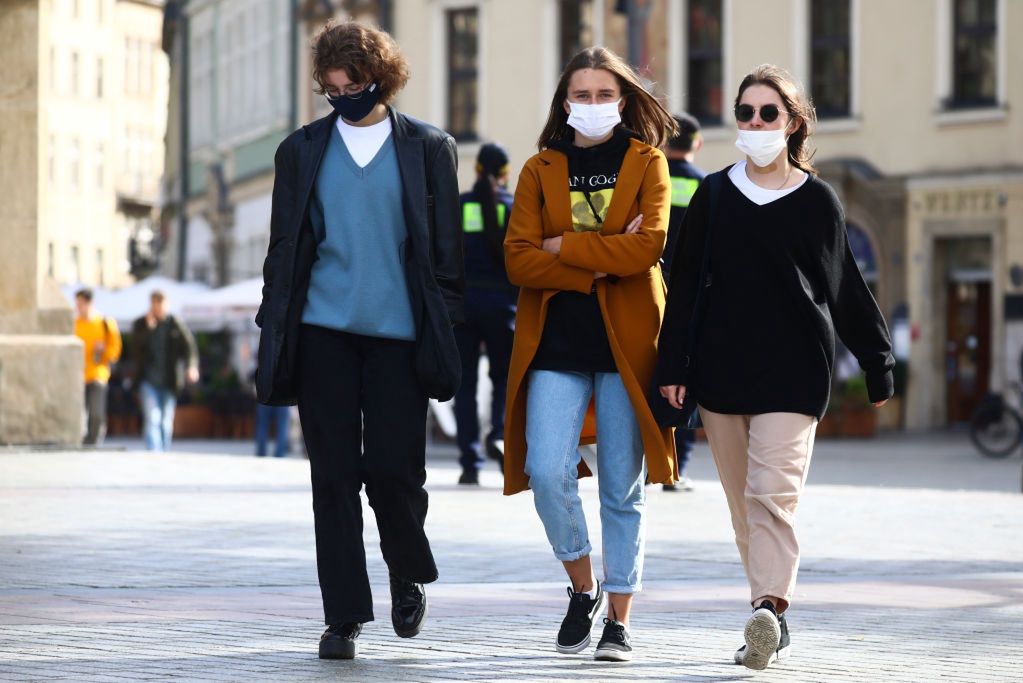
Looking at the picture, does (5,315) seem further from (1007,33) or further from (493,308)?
(1007,33)

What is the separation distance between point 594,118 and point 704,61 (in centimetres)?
2859

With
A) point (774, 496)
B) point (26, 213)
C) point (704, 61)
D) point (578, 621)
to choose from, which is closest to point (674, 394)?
point (774, 496)

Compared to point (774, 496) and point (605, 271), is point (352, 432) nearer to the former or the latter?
point (605, 271)

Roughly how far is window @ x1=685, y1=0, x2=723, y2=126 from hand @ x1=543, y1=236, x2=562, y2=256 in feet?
92.4

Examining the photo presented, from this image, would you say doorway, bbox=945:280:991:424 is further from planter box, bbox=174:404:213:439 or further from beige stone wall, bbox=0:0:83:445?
beige stone wall, bbox=0:0:83:445

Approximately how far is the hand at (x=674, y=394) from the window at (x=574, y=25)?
3011cm

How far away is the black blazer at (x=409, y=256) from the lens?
21.6ft

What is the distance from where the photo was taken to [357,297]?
661 centimetres

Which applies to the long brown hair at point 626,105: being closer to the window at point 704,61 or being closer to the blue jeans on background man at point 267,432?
the blue jeans on background man at point 267,432

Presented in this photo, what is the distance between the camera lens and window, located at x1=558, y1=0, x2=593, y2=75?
36500 mm

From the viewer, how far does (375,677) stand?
6133 mm

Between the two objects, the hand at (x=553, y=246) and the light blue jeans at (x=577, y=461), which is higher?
the hand at (x=553, y=246)

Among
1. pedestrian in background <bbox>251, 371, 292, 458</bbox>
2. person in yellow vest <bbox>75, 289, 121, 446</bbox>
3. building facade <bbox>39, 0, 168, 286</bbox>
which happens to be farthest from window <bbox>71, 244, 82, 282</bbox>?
pedestrian in background <bbox>251, 371, 292, 458</bbox>

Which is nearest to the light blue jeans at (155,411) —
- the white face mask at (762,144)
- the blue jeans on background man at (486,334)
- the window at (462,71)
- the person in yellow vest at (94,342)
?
the person in yellow vest at (94,342)
